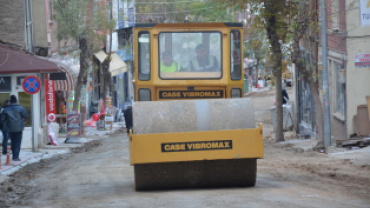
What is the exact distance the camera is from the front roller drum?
27.6 feet

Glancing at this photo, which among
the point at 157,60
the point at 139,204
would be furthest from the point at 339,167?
the point at 139,204

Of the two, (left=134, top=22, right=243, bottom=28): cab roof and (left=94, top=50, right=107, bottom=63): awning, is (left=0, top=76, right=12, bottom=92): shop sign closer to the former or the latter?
(left=134, top=22, right=243, bottom=28): cab roof

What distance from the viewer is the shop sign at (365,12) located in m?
13.5

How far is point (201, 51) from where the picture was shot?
9.45 meters

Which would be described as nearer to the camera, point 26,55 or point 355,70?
point 355,70

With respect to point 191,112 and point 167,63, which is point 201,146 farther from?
point 167,63

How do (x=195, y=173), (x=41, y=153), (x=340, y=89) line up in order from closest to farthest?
(x=195, y=173), (x=41, y=153), (x=340, y=89)

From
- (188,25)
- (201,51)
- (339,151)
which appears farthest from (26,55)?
(339,151)

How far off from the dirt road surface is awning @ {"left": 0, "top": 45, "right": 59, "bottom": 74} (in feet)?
11.2

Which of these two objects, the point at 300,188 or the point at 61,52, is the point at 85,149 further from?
the point at 300,188

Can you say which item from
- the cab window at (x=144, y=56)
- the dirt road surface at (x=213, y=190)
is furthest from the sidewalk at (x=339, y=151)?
the cab window at (x=144, y=56)

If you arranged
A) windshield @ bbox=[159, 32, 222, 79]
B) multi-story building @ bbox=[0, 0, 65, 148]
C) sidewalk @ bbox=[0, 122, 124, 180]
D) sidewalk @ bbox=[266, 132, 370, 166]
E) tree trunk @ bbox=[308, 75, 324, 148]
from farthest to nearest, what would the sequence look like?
multi-story building @ bbox=[0, 0, 65, 148] < tree trunk @ bbox=[308, 75, 324, 148] < sidewalk @ bbox=[0, 122, 124, 180] < sidewalk @ bbox=[266, 132, 370, 166] < windshield @ bbox=[159, 32, 222, 79]

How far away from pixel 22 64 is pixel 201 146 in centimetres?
1110

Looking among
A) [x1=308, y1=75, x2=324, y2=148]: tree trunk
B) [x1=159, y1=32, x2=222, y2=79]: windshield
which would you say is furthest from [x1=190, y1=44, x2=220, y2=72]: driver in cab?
[x1=308, y1=75, x2=324, y2=148]: tree trunk
